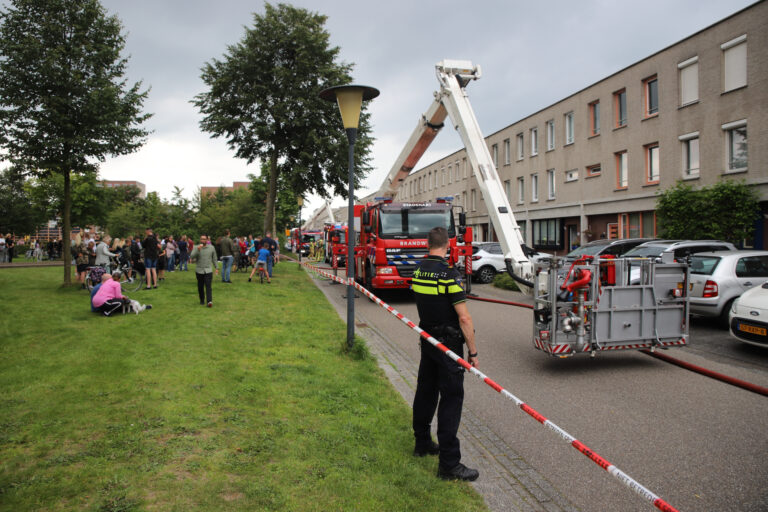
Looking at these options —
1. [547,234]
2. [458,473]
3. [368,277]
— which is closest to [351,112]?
[458,473]

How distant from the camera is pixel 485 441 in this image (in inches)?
178

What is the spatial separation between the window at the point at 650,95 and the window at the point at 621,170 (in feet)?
7.85

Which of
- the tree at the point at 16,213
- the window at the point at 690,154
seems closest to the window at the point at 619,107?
the window at the point at 690,154

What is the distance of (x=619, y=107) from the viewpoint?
25.7m

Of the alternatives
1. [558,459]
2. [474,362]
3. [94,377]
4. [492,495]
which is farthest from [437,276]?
[94,377]

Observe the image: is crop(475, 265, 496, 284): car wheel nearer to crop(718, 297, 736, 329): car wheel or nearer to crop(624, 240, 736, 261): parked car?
crop(624, 240, 736, 261): parked car

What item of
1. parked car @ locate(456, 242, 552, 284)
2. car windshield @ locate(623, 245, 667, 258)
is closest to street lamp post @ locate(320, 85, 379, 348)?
car windshield @ locate(623, 245, 667, 258)

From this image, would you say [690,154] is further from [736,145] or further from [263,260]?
[263,260]

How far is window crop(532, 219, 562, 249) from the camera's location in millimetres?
31562

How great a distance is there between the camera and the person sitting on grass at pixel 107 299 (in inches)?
395

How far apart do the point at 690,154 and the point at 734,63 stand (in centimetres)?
375

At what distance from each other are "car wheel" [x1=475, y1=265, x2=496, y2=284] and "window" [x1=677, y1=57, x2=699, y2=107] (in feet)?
35.4

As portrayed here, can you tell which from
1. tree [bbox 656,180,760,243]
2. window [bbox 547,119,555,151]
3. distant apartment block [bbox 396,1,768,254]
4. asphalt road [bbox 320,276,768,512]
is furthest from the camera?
window [bbox 547,119,555,151]

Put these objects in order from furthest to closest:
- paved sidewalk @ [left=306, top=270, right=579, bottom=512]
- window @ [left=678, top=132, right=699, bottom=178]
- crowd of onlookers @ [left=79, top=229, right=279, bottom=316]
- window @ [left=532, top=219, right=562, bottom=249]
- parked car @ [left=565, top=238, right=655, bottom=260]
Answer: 1. window @ [left=532, top=219, right=562, bottom=249]
2. window @ [left=678, top=132, right=699, bottom=178]
3. parked car @ [left=565, top=238, right=655, bottom=260]
4. crowd of onlookers @ [left=79, top=229, right=279, bottom=316]
5. paved sidewalk @ [left=306, top=270, right=579, bottom=512]
